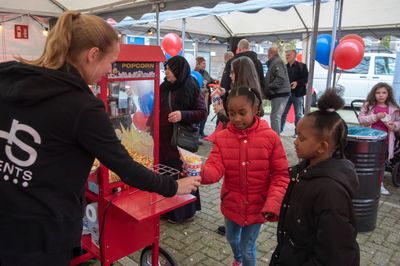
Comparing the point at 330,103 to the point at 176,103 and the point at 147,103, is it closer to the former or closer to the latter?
the point at 147,103

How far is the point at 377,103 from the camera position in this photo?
14.8 ft

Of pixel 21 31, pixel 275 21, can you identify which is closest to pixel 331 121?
pixel 275 21

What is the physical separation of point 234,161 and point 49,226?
1.13m

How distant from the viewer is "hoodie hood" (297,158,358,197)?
4.61 ft

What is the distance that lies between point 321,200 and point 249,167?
0.72 meters

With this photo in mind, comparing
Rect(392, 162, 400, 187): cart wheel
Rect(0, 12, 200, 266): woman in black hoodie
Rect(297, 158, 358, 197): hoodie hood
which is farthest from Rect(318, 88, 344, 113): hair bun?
Rect(392, 162, 400, 187): cart wheel

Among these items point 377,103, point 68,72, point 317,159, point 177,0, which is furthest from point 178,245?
point 177,0

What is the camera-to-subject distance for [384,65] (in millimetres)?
11641

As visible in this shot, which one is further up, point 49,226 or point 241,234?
point 49,226

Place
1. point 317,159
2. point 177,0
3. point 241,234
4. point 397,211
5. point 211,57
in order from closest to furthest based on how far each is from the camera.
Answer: point 317,159 < point 241,234 < point 397,211 < point 177,0 < point 211,57

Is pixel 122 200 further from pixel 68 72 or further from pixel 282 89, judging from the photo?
pixel 282 89

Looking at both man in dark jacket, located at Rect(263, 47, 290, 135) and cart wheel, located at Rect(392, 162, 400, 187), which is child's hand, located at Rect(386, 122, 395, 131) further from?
man in dark jacket, located at Rect(263, 47, 290, 135)

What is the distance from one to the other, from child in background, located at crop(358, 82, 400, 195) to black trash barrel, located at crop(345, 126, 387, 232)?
101 centimetres

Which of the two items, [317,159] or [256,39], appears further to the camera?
[256,39]
